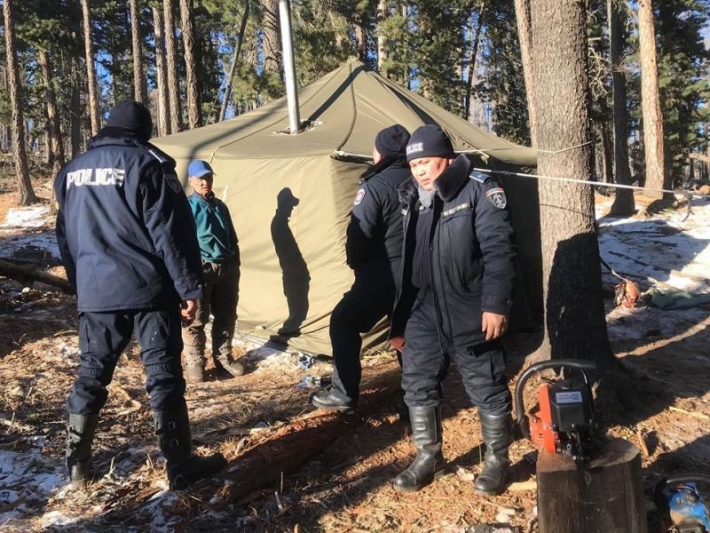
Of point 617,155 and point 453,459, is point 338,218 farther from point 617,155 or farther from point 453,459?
point 617,155

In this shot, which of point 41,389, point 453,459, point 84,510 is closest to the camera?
point 84,510

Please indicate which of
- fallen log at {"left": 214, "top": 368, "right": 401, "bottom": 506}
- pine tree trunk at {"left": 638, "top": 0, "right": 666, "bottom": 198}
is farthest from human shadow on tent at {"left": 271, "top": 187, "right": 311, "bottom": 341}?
pine tree trunk at {"left": 638, "top": 0, "right": 666, "bottom": 198}

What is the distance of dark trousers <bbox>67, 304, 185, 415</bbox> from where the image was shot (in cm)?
295

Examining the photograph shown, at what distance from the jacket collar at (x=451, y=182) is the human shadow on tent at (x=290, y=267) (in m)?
2.95

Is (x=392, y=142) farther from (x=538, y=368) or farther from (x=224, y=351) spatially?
(x=224, y=351)

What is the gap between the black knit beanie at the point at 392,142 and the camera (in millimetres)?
3664

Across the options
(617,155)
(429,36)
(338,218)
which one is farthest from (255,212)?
(429,36)

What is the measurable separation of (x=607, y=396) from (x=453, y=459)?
3.89 ft

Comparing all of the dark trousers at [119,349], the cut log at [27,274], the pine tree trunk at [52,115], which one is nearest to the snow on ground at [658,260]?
the dark trousers at [119,349]

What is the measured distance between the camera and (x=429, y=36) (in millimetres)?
18734

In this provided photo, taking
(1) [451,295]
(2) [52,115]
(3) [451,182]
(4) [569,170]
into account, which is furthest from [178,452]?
(2) [52,115]

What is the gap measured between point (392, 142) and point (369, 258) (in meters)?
0.71

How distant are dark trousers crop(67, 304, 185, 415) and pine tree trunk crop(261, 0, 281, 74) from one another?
378 inches

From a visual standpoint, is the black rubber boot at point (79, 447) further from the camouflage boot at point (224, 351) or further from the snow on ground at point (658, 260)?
the snow on ground at point (658, 260)
